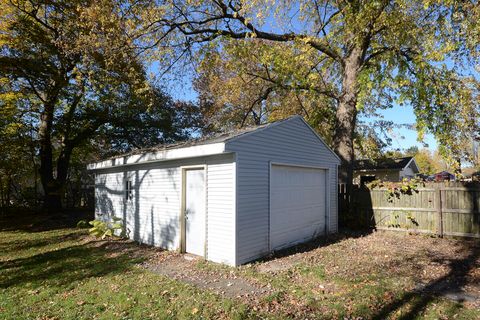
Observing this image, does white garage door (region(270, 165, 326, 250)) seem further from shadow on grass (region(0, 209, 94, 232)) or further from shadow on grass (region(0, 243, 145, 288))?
shadow on grass (region(0, 209, 94, 232))

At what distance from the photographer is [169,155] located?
8.13 meters

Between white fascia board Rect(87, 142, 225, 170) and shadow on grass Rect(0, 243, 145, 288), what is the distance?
261 centimetres

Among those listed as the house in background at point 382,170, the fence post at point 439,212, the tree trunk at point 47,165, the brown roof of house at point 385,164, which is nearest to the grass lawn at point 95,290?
the fence post at point 439,212

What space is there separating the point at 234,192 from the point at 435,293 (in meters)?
4.00

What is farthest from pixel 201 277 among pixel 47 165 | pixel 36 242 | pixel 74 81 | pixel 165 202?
pixel 74 81

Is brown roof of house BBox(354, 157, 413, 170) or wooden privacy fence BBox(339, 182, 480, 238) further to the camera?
brown roof of house BBox(354, 157, 413, 170)

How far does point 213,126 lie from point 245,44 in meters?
12.2

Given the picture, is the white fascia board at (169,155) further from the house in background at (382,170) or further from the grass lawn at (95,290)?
the house in background at (382,170)

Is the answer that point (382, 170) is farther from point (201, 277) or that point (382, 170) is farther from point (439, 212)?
point (201, 277)

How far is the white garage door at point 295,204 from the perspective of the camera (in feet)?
26.3

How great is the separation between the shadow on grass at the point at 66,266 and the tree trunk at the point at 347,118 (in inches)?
333

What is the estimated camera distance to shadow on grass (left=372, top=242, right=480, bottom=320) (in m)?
4.53

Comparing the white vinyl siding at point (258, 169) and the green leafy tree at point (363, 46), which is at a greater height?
the green leafy tree at point (363, 46)

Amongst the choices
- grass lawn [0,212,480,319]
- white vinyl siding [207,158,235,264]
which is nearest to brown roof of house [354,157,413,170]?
grass lawn [0,212,480,319]
